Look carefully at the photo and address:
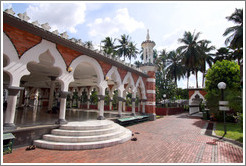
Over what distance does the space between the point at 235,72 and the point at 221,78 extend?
5.20 ft

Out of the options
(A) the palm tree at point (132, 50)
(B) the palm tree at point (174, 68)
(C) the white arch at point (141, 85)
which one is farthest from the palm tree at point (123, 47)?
(C) the white arch at point (141, 85)

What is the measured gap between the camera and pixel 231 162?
4867 millimetres

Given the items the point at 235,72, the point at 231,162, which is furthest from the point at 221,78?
the point at 231,162

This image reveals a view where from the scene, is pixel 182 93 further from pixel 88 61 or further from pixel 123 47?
pixel 88 61

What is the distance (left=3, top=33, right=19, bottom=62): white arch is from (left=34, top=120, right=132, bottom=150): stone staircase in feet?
11.8

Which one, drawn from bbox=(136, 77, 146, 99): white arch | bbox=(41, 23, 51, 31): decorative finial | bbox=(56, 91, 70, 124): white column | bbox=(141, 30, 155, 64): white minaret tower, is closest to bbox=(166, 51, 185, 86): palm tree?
bbox=(141, 30, 155, 64): white minaret tower

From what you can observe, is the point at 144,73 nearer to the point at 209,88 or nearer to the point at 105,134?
the point at 209,88

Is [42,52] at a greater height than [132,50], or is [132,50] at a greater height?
[132,50]

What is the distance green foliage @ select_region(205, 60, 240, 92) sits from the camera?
1555 cm

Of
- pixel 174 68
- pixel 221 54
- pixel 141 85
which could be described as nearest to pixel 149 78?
pixel 141 85

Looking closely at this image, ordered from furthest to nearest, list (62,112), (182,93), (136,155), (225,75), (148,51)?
1. (182,93)
2. (148,51)
3. (225,75)
4. (62,112)
5. (136,155)

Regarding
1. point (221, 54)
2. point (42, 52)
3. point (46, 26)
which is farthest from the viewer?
point (221, 54)

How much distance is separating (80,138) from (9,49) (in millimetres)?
4663

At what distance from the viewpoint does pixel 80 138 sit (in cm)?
627
